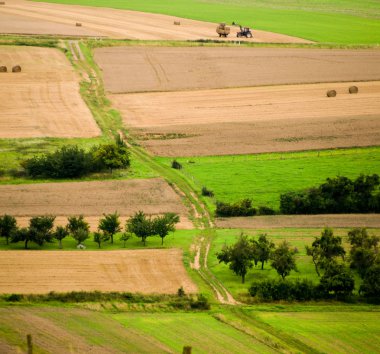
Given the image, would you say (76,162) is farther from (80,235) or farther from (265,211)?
(80,235)

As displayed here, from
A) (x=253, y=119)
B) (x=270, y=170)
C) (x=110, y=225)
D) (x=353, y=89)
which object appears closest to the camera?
(x=110, y=225)

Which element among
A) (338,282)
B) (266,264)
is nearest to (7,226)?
(266,264)

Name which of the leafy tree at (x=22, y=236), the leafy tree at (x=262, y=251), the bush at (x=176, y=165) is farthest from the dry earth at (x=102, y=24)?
the leafy tree at (x=262, y=251)

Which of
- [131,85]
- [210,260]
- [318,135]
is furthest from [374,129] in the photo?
[210,260]

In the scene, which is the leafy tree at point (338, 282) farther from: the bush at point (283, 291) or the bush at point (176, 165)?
the bush at point (176, 165)

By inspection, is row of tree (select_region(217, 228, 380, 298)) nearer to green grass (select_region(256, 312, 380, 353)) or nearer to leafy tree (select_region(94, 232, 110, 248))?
green grass (select_region(256, 312, 380, 353))
